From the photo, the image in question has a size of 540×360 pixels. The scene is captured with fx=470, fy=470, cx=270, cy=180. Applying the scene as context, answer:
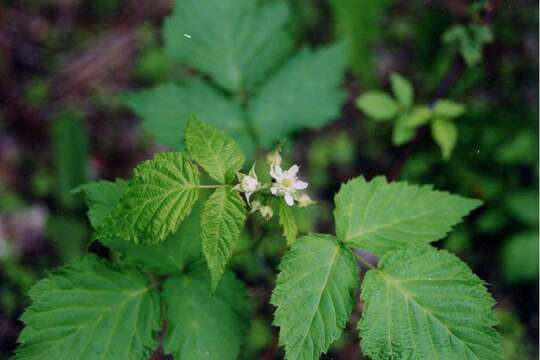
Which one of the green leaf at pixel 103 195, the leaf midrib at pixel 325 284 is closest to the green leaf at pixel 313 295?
the leaf midrib at pixel 325 284

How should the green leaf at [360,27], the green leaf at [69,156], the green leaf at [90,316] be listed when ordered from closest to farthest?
the green leaf at [90,316], the green leaf at [69,156], the green leaf at [360,27]

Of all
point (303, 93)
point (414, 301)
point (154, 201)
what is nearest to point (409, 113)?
point (303, 93)

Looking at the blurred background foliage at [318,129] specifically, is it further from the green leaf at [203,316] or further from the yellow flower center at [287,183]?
the yellow flower center at [287,183]

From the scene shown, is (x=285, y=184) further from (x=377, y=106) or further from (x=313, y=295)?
(x=377, y=106)

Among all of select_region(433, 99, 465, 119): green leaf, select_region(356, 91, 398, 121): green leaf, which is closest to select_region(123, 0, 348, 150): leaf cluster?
select_region(356, 91, 398, 121): green leaf

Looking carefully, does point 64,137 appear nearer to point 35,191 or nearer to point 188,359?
point 35,191

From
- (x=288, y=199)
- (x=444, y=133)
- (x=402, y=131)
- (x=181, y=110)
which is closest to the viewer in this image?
(x=288, y=199)

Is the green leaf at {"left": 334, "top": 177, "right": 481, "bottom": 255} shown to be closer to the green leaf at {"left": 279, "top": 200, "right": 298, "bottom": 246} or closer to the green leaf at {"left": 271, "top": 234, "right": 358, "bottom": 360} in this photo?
the green leaf at {"left": 271, "top": 234, "right": 358, "bottom": 360}
